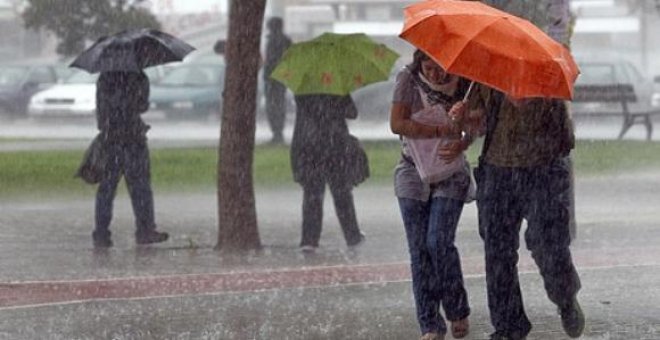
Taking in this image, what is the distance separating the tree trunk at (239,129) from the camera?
41.9 feet

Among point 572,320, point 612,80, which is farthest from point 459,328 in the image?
point 612,80

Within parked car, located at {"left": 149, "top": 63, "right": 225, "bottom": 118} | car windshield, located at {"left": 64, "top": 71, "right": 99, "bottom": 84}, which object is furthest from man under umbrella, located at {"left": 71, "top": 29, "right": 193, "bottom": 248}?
car windshield, located at {"left": 64, "top": 71, "right": 99, "bottom": 84}

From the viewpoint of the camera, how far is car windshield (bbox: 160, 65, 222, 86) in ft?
109

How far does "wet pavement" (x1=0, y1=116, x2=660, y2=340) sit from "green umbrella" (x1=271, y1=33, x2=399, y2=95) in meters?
1.36

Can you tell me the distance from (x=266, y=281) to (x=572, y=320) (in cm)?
329

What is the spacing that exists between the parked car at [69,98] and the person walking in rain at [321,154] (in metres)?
21.0

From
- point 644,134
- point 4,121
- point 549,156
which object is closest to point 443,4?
point 549,156

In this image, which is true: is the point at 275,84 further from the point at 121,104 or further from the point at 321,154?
the point at 321,154

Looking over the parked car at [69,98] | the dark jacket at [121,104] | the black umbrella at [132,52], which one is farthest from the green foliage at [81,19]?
the dark jacket at [121,104]

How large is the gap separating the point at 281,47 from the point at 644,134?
26.0ft

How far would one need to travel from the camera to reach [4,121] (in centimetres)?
3519

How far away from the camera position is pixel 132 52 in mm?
13008

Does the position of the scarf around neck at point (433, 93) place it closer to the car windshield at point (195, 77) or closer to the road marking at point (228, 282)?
the road marking at point (228, 282)

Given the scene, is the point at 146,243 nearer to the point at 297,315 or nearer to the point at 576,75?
the point at 297,315
